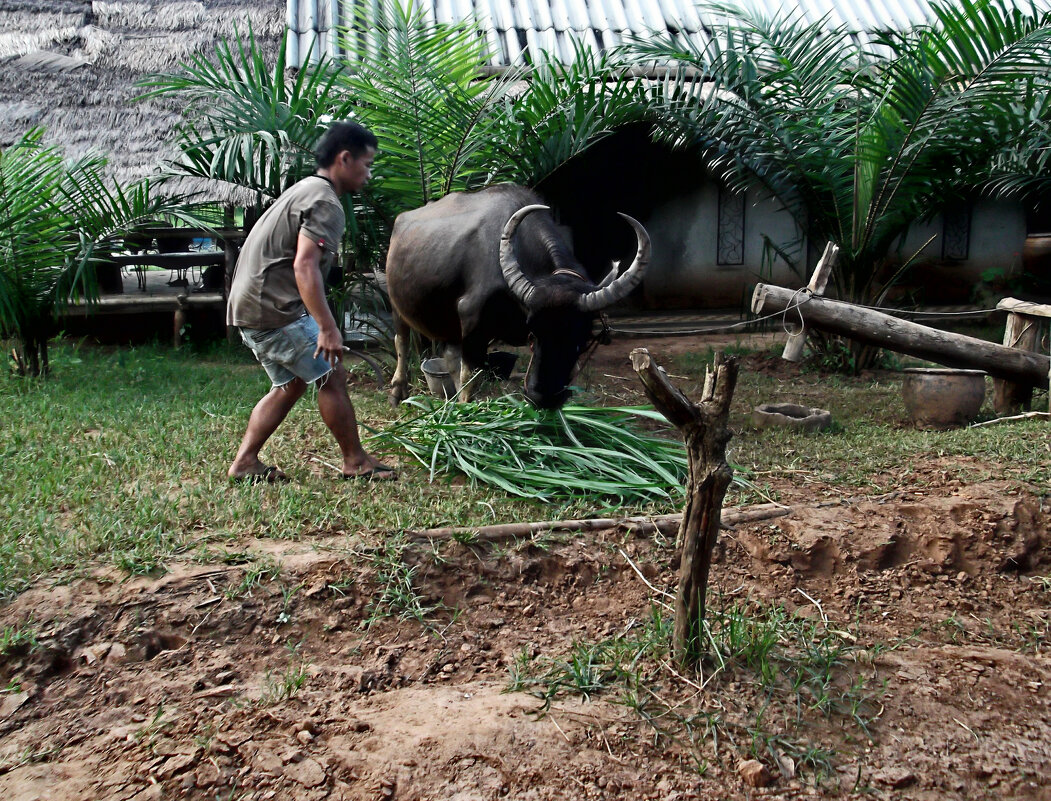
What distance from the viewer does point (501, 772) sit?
2.50m

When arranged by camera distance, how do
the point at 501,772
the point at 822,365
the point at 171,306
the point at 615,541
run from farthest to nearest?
1. the point at 171,306
2. the point at 822,365
3. the point at 615,541
4. the point at 501,772

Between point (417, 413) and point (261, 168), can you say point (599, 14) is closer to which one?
point (261, 168)

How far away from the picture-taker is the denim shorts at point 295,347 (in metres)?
4.05

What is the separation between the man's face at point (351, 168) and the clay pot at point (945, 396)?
3881 millimetres

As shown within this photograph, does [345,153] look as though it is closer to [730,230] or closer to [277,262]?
[277,262]

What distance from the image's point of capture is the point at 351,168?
159 inches

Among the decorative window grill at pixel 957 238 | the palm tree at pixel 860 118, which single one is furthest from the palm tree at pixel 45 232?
the decorative window grill at pixel 957 238

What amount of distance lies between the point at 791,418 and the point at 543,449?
2025mm

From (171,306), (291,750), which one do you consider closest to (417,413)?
(291,750)

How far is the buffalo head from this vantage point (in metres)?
4.71

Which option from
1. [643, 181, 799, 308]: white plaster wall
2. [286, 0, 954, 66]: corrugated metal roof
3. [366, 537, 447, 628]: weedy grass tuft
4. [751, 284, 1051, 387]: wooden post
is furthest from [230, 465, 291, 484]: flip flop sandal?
[643, 181, 799, 308]: white plaster wall

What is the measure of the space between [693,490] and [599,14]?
8.24m

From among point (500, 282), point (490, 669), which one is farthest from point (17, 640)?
point (500, 282)

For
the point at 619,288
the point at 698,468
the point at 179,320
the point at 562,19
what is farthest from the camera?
the point at 562,19
